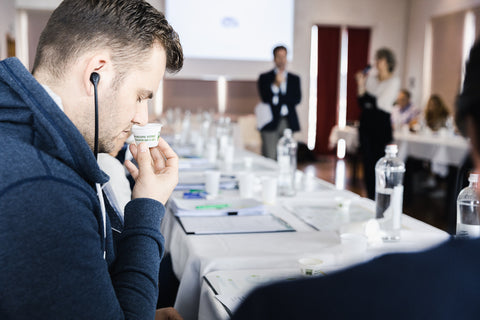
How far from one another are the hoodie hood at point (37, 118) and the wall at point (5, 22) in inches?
242

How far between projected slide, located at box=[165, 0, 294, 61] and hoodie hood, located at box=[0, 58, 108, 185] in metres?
6.90

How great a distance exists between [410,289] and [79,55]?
0.67 meters

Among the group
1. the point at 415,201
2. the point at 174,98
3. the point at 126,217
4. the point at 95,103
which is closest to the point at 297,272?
the point at 126,217

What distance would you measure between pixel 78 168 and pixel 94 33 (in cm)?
24

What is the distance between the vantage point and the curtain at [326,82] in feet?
28.5

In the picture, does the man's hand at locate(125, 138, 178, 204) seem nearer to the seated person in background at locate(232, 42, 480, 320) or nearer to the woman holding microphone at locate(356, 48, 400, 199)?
the seated person in background at locate(232, 42, 480, 320)

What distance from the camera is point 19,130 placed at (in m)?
0.74

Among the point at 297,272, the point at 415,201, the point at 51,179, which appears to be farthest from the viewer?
the point at 415,201

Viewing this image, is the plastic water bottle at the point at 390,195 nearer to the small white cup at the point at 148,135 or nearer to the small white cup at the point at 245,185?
the small white cup at the point at 245,185

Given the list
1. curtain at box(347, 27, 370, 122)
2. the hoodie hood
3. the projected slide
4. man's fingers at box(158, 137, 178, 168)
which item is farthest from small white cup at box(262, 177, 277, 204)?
curtain at box(347, 27, 370, 122)

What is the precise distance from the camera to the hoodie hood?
2.42 ft

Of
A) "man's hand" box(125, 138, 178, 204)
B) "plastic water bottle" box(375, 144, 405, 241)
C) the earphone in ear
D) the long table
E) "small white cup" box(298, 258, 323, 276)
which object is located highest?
the earphone in ear

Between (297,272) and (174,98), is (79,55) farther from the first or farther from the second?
(174,98)

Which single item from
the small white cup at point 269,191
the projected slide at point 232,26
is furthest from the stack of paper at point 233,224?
the projected slide at point 232,26
